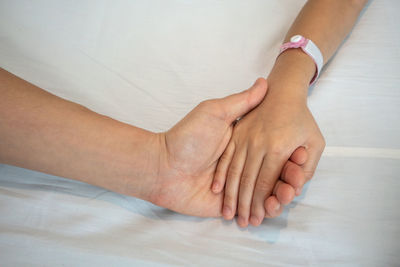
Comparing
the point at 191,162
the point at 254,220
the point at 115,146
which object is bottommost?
the point at 254,220

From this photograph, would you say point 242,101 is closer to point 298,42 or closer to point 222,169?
point 222,169

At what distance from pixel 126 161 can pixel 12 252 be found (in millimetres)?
267

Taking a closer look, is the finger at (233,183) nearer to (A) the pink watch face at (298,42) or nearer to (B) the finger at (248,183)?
(B) the finger at (248,183)

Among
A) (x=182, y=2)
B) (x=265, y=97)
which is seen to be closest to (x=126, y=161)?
(x=265, y=97)

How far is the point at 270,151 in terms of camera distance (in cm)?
68

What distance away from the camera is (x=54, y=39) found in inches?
39.2

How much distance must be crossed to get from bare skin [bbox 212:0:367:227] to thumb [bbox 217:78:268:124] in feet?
0.07

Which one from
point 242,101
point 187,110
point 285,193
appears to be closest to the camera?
point 285,193

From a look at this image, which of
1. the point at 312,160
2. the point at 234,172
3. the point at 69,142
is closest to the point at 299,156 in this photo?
the point at 312,160

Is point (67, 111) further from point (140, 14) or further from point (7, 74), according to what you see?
point (140, 14)

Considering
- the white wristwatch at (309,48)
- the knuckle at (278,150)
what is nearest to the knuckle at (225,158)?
the knuckle at (278,150)

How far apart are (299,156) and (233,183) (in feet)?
0.50

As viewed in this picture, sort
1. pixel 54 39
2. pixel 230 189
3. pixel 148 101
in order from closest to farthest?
1. pixel 230 189
2. pixel 148 101
3. pixel 54 39

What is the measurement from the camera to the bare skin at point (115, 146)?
2.11ft
